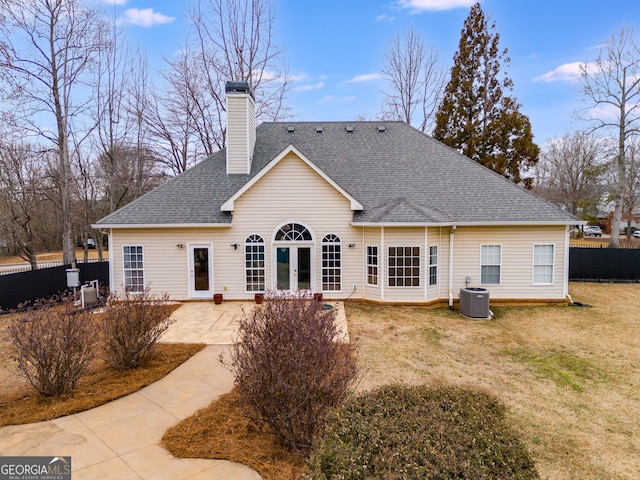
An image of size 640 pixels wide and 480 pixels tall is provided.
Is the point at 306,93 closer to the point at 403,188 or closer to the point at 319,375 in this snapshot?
the point at 403,188

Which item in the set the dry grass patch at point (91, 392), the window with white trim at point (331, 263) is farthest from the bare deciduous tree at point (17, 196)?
the dry grass patch at point (91, 392)

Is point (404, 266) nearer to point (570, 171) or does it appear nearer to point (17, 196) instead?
point (17, 196)

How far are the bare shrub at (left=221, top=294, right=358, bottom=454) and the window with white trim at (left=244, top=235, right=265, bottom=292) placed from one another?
28.3ft

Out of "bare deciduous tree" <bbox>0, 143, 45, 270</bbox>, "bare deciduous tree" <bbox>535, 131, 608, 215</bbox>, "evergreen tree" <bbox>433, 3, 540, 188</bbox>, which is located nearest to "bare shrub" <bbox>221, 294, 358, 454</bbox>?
"bare deciduous tree" <bbox>0, 143, 45, 270</bbox>

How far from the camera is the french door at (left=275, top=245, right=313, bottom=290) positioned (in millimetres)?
13438

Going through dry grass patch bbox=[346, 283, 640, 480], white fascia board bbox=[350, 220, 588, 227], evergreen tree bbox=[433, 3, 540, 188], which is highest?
evergreen tree bbox=[433, 3, 540, 188]

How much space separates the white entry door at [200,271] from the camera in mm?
13289

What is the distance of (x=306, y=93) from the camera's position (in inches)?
886

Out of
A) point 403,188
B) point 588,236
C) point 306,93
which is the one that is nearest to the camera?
point 403,188

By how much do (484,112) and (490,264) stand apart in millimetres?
14413

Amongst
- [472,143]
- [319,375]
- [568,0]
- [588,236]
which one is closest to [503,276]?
[568,0]

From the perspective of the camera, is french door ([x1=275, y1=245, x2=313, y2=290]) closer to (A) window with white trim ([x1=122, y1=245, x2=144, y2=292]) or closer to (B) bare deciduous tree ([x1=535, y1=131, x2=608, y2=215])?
(A) window with white trim ([x1=122, y1=245, x2=144, y2=292])

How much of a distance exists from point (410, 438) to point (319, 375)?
62.0 inches

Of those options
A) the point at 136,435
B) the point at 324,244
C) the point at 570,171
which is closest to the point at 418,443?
the point at 136,435
